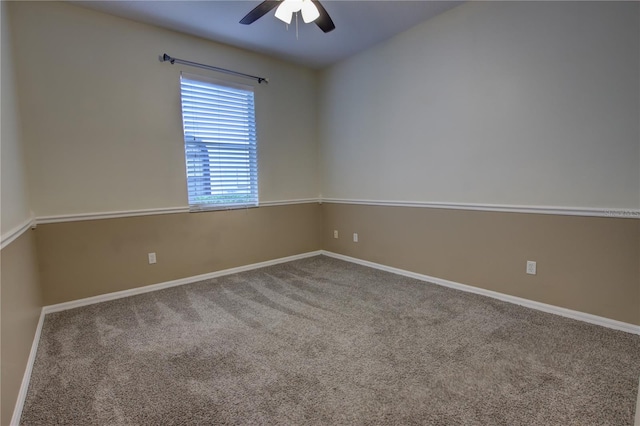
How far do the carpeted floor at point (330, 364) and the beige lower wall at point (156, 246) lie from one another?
0.93 feet

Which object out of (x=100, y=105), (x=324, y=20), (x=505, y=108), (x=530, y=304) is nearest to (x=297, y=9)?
(x=324, y=20)

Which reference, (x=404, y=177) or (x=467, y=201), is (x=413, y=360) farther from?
(x=404, y=177)

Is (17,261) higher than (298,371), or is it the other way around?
(17,261)

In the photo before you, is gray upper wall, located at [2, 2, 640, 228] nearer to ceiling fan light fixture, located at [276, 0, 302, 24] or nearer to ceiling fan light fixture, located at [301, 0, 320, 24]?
ceiling fan light fixture, located at [301, 0, 320, 24]

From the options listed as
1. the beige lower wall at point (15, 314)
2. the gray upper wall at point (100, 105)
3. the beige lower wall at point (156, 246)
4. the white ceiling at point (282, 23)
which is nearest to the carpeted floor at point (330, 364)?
the beige lower wall at point (15, 314)

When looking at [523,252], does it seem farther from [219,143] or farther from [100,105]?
[100,105]

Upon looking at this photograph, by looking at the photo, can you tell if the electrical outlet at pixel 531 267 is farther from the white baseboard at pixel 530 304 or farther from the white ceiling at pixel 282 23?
the white ceiling at pixel 282 23

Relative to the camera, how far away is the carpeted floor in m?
1.49

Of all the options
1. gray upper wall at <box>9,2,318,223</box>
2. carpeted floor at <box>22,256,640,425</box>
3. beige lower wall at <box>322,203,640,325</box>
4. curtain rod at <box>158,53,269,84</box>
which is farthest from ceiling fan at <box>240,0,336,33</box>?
carpeted floor at <box>22,256,640,425</box>

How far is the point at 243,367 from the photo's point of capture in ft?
6.10

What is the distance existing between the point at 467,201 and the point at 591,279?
110 centimetres

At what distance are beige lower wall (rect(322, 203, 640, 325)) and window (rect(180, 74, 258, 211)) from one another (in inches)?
66.5

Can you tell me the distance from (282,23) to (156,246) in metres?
2.66

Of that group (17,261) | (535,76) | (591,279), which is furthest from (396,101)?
(17,261)
